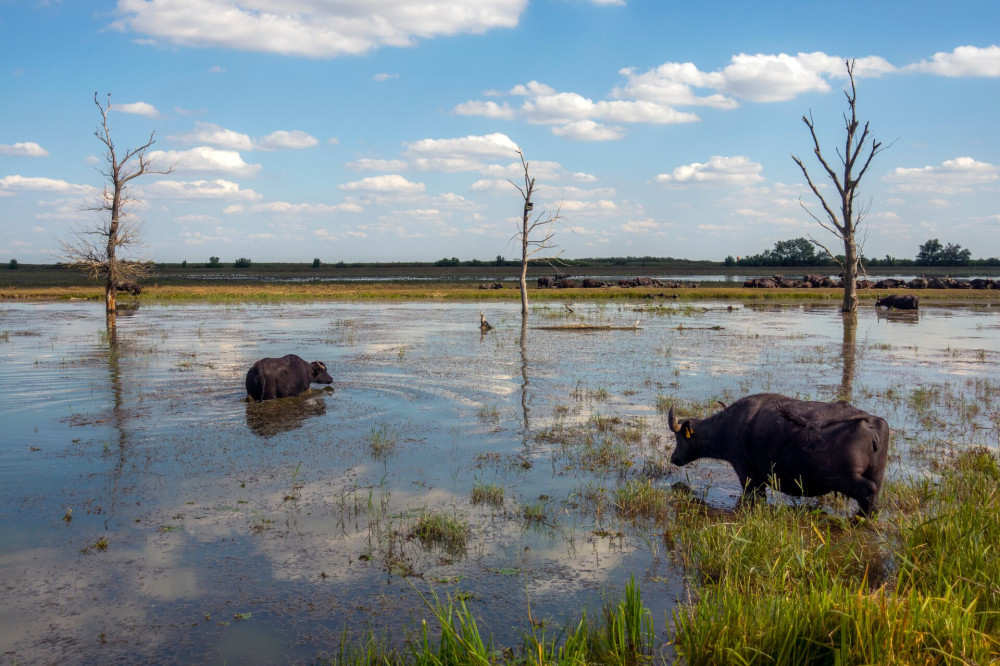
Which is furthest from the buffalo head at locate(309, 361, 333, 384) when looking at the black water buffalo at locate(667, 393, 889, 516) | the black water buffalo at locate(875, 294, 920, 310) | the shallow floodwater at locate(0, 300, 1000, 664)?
the black water buffalo at locate(875, 294, 920, 310)

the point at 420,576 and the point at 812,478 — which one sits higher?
the point at 812,478

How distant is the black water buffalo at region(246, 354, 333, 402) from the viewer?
42.1ft

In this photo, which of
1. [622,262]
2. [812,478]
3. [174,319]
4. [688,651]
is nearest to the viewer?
[688,651]

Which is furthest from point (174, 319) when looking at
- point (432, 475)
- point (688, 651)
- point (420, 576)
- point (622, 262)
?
point (622, 262)

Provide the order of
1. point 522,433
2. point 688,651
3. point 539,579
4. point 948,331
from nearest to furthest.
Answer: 1. point 688,651
2. point 539,579
3. point 522,433
4. point 948,331

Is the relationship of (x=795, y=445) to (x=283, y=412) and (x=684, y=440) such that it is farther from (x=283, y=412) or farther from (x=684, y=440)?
(x=283, y=412)

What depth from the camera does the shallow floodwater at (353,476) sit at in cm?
520

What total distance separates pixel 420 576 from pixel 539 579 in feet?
3.11

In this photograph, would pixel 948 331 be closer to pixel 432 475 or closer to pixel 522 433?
pixel 522 433

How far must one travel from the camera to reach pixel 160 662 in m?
4.55

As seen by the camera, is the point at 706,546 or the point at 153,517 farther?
the point at 153,517

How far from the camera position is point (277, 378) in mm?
13086

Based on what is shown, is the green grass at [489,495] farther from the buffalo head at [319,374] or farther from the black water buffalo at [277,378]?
the buffalo head at [319,374]

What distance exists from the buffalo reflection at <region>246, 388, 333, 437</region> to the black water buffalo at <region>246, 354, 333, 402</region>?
0.14 meters
